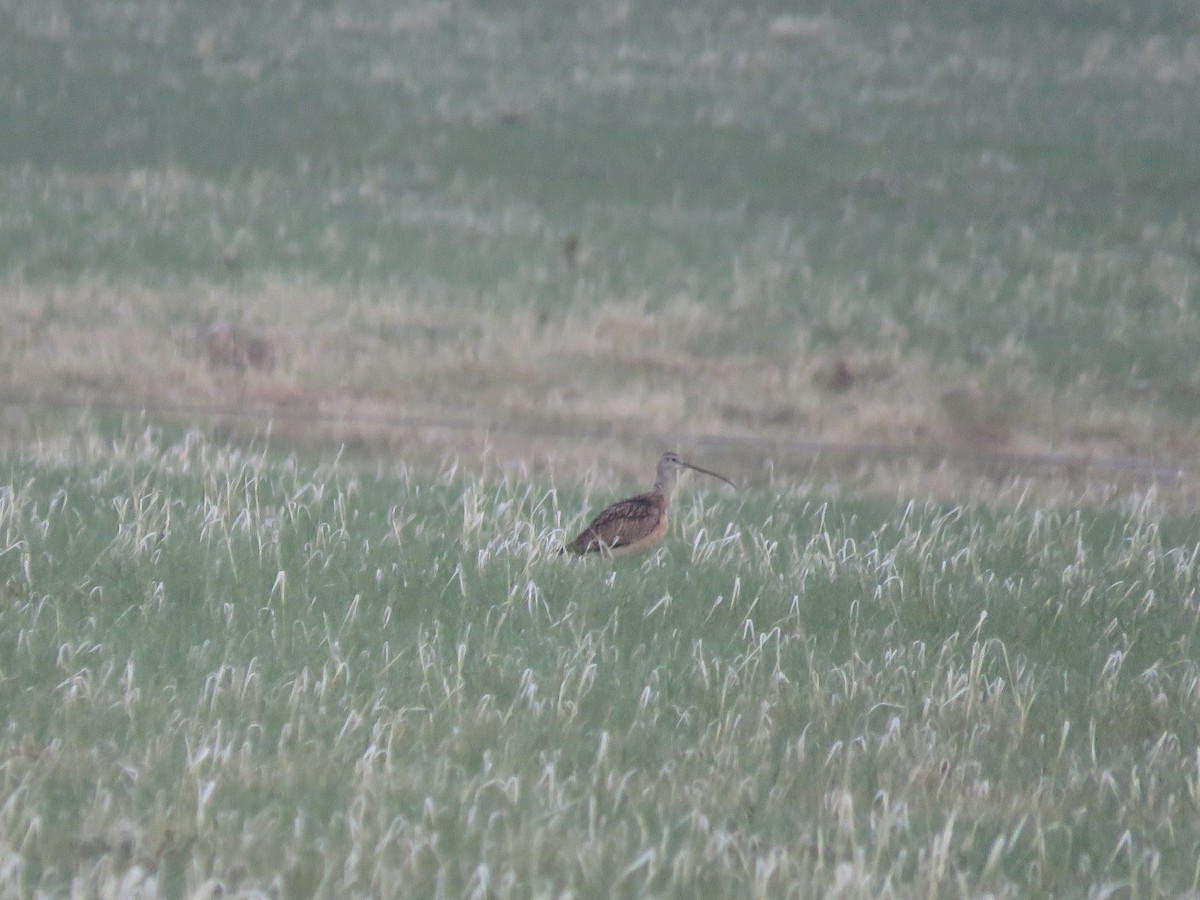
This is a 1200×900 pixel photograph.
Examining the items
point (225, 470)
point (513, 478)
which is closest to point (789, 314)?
point (513, 478)

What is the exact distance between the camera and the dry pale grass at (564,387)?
52.9 ft

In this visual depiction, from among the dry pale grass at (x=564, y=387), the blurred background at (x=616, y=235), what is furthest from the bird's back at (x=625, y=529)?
the dry pale grass at (x=564, y=387)

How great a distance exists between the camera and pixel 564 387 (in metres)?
18.6

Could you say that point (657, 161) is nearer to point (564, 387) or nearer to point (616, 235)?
point (616, 235)

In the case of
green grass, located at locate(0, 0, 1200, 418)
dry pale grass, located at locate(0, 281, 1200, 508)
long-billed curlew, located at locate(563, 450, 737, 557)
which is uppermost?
long-billed curlew, located at locate(563, 450, 737, 557)

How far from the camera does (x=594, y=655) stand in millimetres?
6609

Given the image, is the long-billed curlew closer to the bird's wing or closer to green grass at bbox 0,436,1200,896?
the bird's wing

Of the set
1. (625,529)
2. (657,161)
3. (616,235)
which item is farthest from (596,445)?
(657,161)

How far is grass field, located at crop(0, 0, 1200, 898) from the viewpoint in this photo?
527 centimetres

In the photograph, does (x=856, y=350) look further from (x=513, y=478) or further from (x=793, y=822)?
(x=793, y=822)

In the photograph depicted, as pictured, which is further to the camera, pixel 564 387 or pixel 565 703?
pixel 564 387

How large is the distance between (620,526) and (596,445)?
7.92 meters

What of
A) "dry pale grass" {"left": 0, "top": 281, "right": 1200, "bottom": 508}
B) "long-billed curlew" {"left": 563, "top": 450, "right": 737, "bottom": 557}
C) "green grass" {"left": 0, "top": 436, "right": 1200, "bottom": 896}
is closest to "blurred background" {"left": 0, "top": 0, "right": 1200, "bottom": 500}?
"dry pale grass" {"left": 0, "top": 281, "right": 1200, "bottom": 508}

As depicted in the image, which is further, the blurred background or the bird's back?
the blurred background
